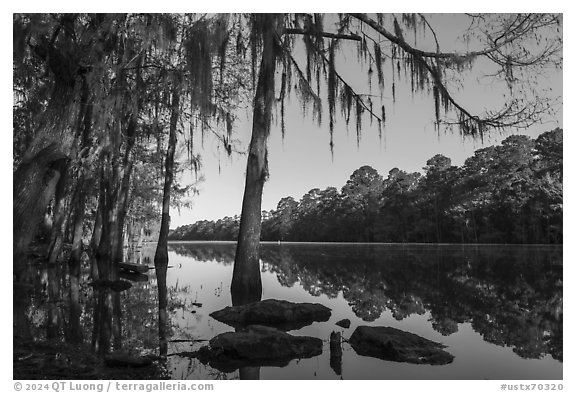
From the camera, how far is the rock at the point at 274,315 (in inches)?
226

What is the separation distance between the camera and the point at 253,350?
4.02 meters

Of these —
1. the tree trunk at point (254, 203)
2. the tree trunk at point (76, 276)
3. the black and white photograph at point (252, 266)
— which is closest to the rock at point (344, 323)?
the black and white photograph at point (252, 266)

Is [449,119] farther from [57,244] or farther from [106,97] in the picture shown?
[57,244]

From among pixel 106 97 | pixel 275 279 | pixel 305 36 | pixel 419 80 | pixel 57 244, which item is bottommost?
pixel 275 279

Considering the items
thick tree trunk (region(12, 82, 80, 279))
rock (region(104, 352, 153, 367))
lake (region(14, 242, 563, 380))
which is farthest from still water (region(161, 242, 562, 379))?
thick tree trunk (region(12, 82, 80, 279))

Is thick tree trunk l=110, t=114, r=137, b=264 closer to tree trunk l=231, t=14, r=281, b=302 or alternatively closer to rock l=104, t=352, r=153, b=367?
tree trunk l=231, t=14, r=281, b=302

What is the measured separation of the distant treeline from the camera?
3131 cm

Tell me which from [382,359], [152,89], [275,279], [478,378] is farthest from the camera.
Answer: [275,279]

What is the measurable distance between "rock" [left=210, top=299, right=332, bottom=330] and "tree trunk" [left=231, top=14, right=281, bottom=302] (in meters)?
1.84

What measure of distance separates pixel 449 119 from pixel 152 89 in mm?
6497

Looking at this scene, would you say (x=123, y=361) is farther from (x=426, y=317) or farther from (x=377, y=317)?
(x=426, y=317)

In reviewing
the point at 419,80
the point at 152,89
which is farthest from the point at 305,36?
the point at 152,89

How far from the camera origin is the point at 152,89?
939 centimetres

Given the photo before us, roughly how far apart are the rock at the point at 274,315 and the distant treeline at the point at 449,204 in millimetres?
24692
